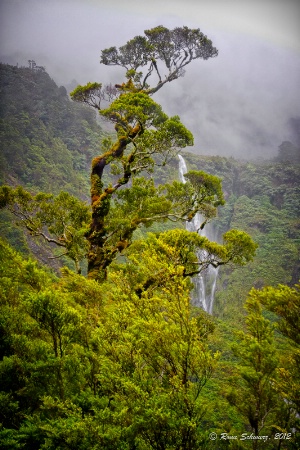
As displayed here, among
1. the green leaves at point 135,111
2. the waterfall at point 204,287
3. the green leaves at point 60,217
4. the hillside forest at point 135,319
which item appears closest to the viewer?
the hillside forest at point 135,319

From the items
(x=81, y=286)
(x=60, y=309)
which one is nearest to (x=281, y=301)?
(x=60, y=309)

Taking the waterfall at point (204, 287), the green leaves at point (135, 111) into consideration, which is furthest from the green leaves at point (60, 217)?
the waterfall at point (204, 287)

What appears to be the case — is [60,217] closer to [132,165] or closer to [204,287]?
[132,165]

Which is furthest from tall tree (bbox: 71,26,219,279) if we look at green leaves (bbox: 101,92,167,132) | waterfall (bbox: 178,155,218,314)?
waterfall (bbox: 178,155,218,314)

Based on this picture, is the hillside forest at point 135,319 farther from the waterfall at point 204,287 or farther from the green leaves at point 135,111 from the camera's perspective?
the waterfall at point 204,287

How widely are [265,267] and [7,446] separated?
5840 centimetres

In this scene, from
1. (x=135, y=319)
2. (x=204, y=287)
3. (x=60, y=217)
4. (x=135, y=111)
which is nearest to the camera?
(x=135, y=319)

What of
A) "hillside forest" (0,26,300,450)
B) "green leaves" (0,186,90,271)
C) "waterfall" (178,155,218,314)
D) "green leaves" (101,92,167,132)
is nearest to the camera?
"hillside forest" (0,26,300,450)

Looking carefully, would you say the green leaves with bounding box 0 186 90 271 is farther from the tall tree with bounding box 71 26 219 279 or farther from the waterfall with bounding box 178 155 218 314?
the waterfall with bounding box 178 155 218 314

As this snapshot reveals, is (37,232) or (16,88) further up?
(16,88)

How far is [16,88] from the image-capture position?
59562 mm

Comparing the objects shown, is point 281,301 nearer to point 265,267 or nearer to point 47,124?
point 265,267

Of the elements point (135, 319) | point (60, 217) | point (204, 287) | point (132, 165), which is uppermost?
point (204, 287)

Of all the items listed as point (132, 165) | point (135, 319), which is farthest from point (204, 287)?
point (135, 319)
